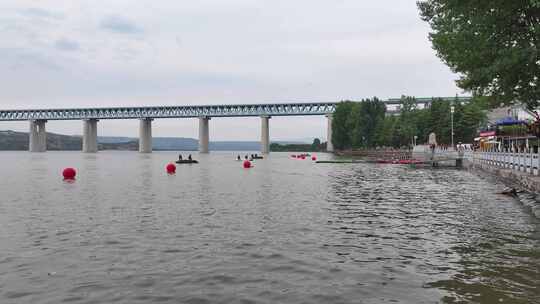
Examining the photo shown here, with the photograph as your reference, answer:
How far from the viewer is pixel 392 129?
5743 inches

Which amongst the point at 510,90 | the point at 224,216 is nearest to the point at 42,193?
the point at 224,216

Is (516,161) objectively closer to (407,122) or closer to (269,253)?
(269,253)

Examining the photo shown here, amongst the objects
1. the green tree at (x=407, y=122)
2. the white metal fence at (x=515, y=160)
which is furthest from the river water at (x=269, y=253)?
the green tree at (x=407, y=122)

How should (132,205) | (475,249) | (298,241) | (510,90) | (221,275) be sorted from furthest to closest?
(510,90) → (132,205) → (298,241) → (475,249) → (221,275)

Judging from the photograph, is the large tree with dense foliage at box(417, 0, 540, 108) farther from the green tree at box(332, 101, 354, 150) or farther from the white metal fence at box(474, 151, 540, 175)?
the green tree at box(332, 101, 354, 150)

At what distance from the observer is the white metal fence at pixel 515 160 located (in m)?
30.4

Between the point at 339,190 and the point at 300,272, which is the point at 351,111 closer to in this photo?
the point at 339,190

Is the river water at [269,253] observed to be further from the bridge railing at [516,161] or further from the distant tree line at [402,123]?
the distant tree line at [402,123]

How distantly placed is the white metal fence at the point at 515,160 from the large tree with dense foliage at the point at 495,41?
14.4 ft

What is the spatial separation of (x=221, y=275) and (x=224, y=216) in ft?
31.5

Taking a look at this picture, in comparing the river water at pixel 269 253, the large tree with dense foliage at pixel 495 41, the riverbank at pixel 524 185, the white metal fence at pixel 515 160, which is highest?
the large tree with dense foliage at pixel 495 41

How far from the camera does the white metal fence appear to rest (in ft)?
99.7

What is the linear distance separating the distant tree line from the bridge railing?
69.4m

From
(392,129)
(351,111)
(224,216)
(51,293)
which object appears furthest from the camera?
(351,111)
